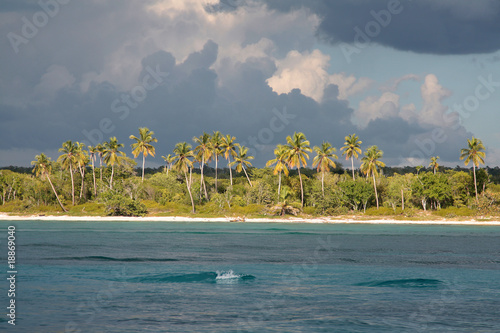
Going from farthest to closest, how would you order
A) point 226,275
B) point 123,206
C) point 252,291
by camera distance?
point 123,206 < point 226,275 < point 252,291

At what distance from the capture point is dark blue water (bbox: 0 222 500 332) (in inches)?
602

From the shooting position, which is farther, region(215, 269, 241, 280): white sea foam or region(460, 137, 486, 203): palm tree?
region(460, 137, 486, 203): palm tree

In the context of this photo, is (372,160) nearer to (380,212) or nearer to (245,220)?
(380,212)

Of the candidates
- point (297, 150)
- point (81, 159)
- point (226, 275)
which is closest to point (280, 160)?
point (297, 150)

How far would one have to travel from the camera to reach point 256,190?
95875mm

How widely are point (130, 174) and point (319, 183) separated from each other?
44.6 m

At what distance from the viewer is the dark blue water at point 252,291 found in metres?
15.3

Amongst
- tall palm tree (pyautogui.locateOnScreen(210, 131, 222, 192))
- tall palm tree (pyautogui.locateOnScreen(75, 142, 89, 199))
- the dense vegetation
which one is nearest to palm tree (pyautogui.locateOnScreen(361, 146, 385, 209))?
the dense vegetation

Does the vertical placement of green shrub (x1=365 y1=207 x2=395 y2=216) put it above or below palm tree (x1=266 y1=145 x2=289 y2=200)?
below

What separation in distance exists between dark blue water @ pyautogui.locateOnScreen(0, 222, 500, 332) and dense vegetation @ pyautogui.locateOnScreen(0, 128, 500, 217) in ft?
171

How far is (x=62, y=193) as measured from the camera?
100m

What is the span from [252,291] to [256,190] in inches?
2955

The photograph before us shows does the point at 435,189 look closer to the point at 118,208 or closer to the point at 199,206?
the point at 199,206

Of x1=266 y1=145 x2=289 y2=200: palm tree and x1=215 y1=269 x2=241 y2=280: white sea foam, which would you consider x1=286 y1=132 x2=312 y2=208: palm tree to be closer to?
x1=266 y1=145 x2=289 y2=200: palm tree
